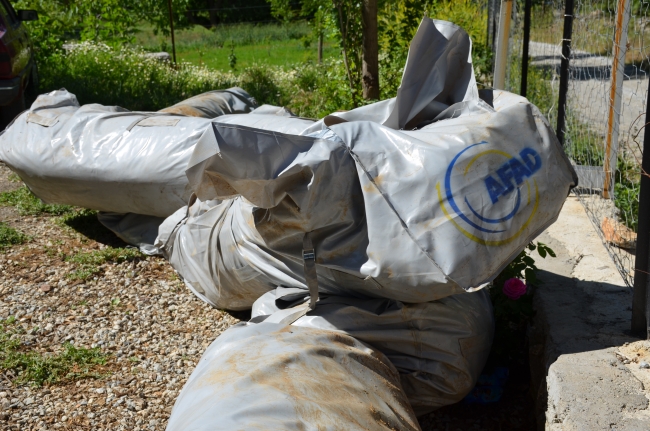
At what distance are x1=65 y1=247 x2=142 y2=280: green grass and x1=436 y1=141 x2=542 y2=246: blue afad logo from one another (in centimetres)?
244

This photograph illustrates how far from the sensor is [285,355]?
200 centimetres

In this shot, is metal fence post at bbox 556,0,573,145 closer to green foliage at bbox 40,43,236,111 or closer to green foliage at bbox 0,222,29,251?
green foliage at bbox 0,222,29,251

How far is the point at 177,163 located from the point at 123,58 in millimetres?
6118

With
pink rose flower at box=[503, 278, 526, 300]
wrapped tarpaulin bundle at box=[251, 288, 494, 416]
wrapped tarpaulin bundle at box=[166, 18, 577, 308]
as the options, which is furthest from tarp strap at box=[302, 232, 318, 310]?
pink rose flower at box=[503, 278, 526, 300]

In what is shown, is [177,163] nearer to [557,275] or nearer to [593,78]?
[557,275]

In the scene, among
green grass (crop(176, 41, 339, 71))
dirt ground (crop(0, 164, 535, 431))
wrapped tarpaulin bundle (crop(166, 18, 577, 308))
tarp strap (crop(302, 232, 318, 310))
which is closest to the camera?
wrapped tarpaulin bundle (crop(166, 18, 577, 308))

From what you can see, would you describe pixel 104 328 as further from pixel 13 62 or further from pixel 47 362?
pixel 13 62

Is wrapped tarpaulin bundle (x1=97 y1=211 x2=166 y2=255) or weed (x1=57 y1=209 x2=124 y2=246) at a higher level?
wrapped tarpaulin bundle (x1=97 y1=211 x2=166 y2=255)

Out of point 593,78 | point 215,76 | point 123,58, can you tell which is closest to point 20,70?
point 123,58

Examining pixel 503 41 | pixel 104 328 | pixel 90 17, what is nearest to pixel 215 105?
pixel 503 41

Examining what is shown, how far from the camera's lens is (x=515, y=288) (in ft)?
9.07

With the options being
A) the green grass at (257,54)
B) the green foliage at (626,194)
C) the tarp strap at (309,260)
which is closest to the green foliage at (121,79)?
the green grass at (257,54)

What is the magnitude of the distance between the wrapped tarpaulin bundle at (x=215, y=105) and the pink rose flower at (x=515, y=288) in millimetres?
2567

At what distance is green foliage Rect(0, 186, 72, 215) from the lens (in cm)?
479
